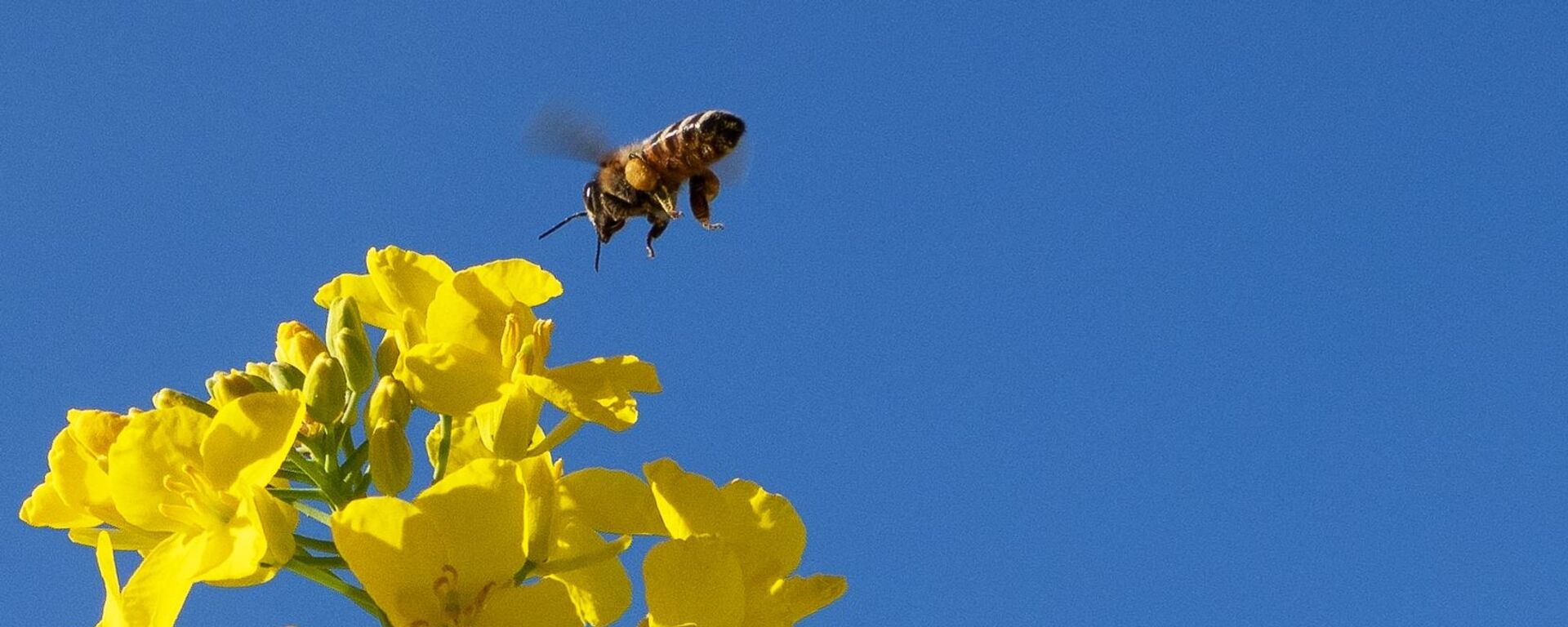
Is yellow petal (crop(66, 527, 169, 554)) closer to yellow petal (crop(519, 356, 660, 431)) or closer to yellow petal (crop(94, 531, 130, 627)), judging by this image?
yellow petal (crop(94, 531, 130, 627))

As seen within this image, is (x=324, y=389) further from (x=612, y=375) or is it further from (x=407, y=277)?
(x=612, y=375)

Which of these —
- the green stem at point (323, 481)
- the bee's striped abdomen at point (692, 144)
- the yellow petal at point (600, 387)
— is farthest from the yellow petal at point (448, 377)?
the bee's striped abdomen at point (692, 144)

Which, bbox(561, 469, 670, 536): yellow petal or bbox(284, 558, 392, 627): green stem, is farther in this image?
bbox(561, 469, 670, 536): yellow petal

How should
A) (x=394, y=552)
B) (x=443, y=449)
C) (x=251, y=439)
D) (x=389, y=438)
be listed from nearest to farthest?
(x=394, y=552)
(x=251, y=439)
(x=389, y=438)
(x=443, y=449)

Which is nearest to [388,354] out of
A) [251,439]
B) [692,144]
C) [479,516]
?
[251,439]

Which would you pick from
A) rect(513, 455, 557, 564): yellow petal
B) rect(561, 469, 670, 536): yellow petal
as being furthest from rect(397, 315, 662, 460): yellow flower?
rect(513, 455, 557, 564): yellow petal

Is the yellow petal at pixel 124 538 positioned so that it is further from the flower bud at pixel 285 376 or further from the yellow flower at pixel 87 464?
the flower bud at pixel 285 376

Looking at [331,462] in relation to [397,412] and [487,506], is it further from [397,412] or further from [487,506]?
[487,506]

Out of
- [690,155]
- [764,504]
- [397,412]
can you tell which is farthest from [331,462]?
[690,155]
